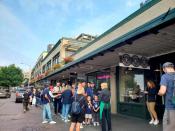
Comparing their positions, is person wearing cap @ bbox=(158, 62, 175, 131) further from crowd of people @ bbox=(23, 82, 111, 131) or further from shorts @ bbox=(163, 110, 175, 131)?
crowd of people @ bbox=(23, 82, 111, 131)

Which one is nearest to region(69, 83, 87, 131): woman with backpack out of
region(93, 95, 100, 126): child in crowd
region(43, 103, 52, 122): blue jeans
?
region(93, 95, 100, 126): child in crowd

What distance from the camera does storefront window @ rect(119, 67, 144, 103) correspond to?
40.8 ft

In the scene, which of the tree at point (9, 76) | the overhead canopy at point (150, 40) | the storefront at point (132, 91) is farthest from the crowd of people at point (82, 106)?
the tree at point (9, 76)

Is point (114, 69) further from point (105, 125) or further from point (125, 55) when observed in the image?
point (105, 125)

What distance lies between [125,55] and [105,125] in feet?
9.97

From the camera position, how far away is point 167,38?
27.0ft

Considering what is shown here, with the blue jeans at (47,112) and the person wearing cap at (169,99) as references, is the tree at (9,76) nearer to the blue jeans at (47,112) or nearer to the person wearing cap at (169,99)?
the blue jeans at (47,112)

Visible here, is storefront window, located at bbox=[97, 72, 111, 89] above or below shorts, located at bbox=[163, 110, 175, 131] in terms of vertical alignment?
above

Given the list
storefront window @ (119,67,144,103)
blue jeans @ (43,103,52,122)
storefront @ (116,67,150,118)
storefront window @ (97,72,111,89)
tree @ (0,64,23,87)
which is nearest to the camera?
blue jeans @ (43,103,52,122)

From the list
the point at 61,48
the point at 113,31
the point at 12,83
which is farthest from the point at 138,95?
the point at 12,83

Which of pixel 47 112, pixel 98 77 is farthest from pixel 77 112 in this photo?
pixel 98 77

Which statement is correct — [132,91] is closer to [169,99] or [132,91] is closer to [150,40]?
[150,40]

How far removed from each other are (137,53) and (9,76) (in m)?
77.4

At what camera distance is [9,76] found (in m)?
82.1
